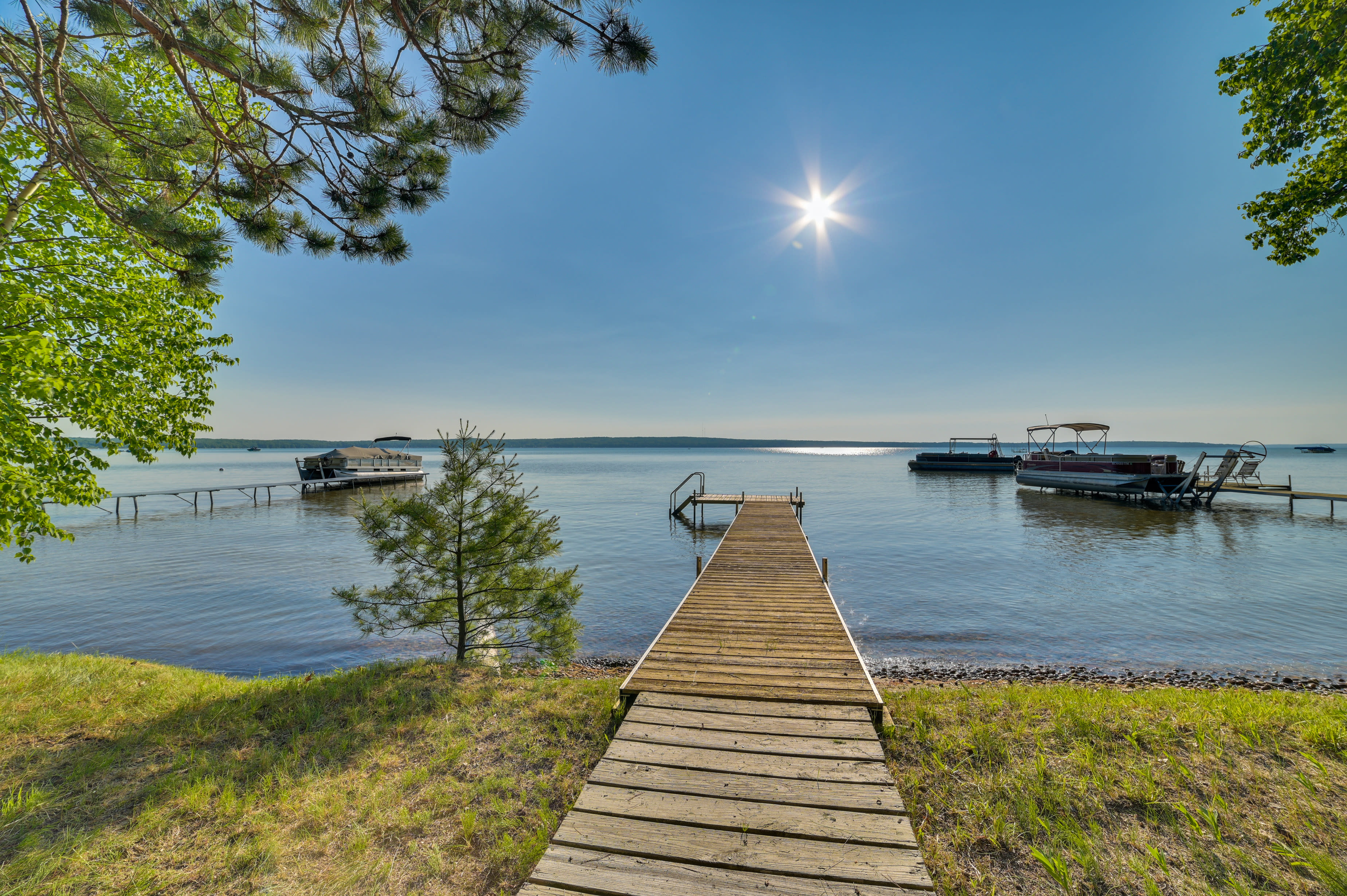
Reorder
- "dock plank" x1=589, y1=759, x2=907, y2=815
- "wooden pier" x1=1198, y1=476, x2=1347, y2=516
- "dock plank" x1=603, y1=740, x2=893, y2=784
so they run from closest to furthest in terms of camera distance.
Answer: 1. "dock plank" x1=589, y1=759, x2=907, y2=815
2. "dock plank" x1=603, y1=740, x2=893, y2=784
3. "wooden pier" x1=1198, y1=476, x2=1347, y2=516

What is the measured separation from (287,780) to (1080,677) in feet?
38.4

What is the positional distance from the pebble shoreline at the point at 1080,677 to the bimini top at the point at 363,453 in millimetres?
48961

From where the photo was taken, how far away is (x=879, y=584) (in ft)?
49.5

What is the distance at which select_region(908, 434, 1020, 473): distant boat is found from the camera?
5875cm

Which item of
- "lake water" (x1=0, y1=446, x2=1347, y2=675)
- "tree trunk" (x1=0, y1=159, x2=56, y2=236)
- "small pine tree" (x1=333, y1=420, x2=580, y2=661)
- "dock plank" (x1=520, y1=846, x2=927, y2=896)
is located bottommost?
"lake water" (x1=0, y1=446, x2=1347, y2=675)

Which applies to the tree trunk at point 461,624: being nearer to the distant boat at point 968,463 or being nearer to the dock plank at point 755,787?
the dock plank at point 755,787

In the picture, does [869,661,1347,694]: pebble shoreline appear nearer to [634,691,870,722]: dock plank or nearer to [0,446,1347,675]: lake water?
[0,446,1347,675]: lake water

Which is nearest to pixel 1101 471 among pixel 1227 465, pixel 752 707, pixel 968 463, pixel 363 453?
pixel 1227 465

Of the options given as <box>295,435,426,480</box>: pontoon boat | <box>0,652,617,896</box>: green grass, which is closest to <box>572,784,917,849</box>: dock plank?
<box>0,652,617,896</box>: green grass

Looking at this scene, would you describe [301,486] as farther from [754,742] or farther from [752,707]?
[754,742]

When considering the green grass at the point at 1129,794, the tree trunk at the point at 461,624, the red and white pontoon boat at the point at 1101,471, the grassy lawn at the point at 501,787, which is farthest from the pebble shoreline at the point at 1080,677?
the red and white pontoon boat at the point at 1101,471

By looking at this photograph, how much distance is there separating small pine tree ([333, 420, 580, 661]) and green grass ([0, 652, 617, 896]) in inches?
44.7

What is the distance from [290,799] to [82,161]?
6.06 meters

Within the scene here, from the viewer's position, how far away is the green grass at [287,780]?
10.0 feet
